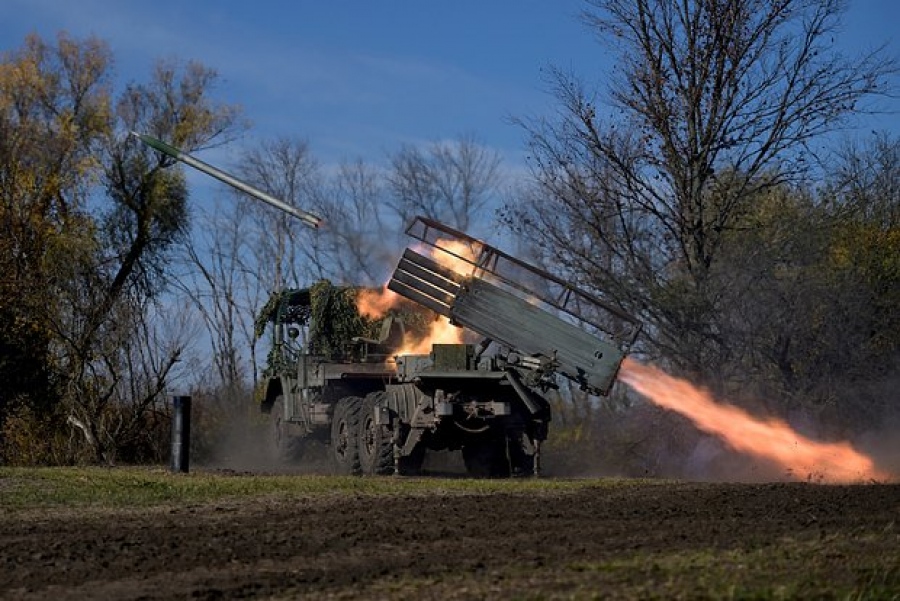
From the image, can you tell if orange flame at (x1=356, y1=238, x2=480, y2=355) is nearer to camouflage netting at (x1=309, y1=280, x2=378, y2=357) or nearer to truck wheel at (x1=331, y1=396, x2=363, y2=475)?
camouflage netting at (x1=309, y1=280, x2=378, y2=357)

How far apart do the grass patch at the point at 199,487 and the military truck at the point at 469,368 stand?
1267 mm

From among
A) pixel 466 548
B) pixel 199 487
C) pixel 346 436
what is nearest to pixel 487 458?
pixel 346 436

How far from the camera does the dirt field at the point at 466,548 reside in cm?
974

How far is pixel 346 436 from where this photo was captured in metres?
23.3

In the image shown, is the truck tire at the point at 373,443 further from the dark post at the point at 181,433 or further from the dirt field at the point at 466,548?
the dirt field at the point at 466,548

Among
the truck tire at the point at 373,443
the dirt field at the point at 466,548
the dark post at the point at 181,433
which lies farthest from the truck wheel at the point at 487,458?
the dirt field at the point at 466,548

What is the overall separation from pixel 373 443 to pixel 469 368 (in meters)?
2.15

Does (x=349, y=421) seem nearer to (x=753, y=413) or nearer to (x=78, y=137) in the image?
(x=753, y=413)

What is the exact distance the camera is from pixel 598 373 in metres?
20.3

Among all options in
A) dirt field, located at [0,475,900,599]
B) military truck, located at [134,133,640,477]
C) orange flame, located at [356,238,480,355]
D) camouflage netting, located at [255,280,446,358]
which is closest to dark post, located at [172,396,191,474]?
military truck, located at [134,133,640,477]

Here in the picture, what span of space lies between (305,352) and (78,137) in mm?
17559

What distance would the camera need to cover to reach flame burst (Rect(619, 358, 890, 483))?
23953 mm

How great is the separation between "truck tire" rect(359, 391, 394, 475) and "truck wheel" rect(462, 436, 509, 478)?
160 centimetres

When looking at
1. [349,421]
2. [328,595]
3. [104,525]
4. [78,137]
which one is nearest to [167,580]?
[328,595]
